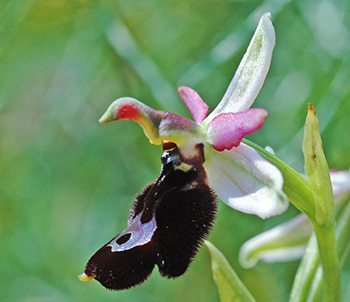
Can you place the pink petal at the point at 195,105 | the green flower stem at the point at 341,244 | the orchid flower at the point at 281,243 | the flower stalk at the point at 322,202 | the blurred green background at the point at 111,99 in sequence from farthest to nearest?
1. the blurred green background at the point at 111,99
2. the orchid flower at the point at 281,243
3. the green flower stem at the point at 341,244
4. the pink petal at the point at 195,105
5. the flower stalk at the point at 322,202

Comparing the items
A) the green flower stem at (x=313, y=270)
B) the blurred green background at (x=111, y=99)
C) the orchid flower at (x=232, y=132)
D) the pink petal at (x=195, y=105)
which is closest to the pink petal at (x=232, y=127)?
the orchid flower at (x=232, y=132)

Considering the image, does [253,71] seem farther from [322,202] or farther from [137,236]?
[137,236]

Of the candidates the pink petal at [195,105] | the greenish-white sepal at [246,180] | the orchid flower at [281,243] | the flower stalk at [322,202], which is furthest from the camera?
the orchid flower at [281,243]

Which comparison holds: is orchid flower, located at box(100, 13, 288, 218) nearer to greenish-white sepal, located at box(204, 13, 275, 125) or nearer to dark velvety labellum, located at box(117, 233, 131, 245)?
greenish-white sepal, located at box(204, 13, 275, 125)

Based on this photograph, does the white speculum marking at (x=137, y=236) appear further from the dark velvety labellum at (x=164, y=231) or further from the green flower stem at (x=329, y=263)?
the green flower stem at (x=329, y=263)

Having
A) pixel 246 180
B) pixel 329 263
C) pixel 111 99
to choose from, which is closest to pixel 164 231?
pixel 246 180

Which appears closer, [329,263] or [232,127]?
[232,127]
